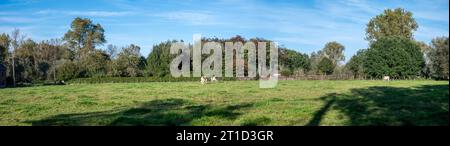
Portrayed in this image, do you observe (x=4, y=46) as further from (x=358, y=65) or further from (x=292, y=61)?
(x=358, y=65)

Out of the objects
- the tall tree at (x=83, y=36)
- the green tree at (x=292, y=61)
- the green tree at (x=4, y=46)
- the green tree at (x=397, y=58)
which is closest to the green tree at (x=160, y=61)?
the tall tree at (x=83, y=36)

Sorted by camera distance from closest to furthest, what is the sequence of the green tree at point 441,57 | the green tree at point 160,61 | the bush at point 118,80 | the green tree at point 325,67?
the green tree at point 441,57, the bush at point 118,80, the green tree at point 160,61, the green tree at point 325,67

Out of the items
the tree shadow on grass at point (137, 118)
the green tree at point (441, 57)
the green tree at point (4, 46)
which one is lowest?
the tree shadow on grass at point (137, 118)

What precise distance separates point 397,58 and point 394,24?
1028 centimetres

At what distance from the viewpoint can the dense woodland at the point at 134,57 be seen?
81.8 m

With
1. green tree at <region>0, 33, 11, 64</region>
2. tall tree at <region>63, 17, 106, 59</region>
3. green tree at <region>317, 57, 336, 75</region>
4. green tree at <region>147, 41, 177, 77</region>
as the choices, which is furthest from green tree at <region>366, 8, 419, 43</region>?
green tree at <region>0, 33, 11, 64</region>

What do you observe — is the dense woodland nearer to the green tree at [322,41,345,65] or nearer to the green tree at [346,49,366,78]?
the green tree at [346,49,366,78]

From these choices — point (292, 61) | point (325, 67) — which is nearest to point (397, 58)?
point (325, 67)

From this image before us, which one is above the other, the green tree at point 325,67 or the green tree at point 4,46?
the green tree at point 4,46

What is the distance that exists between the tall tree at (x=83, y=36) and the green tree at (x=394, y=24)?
60987mm

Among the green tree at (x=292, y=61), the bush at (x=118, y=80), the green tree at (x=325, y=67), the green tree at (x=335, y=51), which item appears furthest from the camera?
the green tree at (x=335, y=51)

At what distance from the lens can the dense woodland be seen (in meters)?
81.8

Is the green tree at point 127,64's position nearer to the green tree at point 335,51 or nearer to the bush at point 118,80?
the bush at point 118,80

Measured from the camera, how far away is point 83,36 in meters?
103
